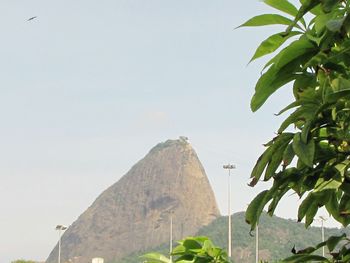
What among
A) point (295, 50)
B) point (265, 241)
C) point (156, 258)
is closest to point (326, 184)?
point (295, 50)

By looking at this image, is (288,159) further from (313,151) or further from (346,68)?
(346,68)

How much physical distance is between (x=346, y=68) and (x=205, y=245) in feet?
6.88

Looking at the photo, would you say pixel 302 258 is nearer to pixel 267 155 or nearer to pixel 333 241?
pixel 333 241

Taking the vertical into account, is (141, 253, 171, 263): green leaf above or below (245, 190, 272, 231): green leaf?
below

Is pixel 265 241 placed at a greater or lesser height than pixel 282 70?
greater

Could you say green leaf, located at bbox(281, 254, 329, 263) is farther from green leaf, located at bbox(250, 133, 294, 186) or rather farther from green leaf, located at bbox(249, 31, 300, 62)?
green leaf, located at bbox(249, 31, 300, 62)

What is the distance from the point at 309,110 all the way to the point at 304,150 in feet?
0.78

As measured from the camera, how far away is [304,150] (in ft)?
10.5

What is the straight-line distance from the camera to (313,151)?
126 inches

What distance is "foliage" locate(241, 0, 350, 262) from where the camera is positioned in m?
3.24

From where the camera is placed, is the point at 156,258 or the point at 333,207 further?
the point at 156,258

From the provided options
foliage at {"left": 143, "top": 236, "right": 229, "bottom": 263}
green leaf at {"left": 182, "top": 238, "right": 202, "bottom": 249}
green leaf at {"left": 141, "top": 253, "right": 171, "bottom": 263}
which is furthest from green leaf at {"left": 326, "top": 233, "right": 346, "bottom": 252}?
green leaf at {"left": 141, "top": 253, "right": 171, "bottom": 263}

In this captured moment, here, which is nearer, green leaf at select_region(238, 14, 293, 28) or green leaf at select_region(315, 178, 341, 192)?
green leaf at select_region(315, 178, 341, 192)

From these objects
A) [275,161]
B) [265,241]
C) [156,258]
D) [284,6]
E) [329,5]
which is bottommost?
[156,258]
